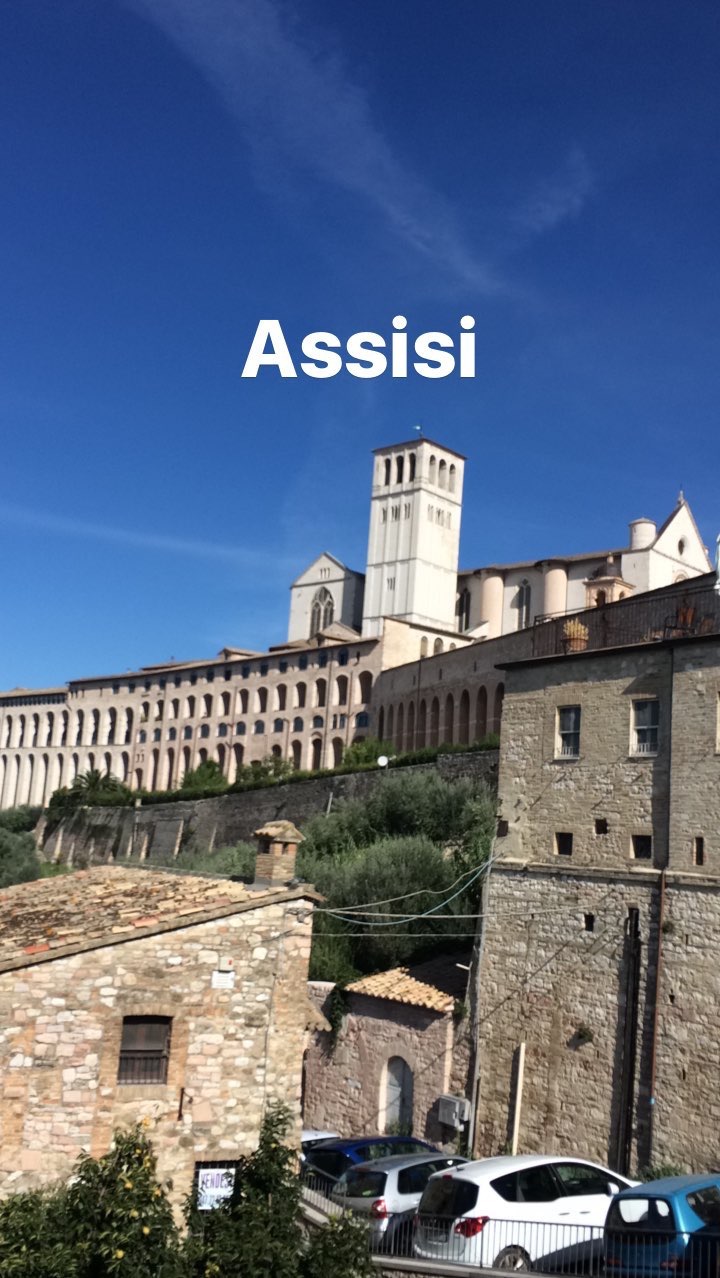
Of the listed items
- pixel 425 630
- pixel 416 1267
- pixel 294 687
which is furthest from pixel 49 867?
pixel 416 1267

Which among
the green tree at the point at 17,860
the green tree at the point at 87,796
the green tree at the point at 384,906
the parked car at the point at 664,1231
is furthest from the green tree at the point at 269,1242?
the green tree at the point at 87,796

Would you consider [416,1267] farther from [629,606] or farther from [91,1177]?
[629,606]

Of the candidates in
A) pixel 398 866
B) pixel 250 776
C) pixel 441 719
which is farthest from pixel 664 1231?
pixel 250 776

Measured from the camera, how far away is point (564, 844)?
23.8m

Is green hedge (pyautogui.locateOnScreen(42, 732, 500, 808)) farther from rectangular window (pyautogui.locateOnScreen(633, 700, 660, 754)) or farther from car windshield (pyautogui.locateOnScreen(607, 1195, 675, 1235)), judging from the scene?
car windshield (pyautogui.locateOnScreen(607, 1195, 675, 1235))

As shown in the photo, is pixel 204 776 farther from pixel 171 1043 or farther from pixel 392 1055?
pixel 171 1043

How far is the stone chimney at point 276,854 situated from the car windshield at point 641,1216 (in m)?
6.95

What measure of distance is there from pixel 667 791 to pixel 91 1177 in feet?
43.9

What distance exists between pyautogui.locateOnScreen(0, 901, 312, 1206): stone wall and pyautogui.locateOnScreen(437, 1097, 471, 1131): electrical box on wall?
308 inches

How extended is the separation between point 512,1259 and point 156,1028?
538 cm

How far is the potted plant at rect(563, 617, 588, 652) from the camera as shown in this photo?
24531mm

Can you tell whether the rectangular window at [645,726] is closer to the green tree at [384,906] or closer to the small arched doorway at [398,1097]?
the green tree at [384,906]

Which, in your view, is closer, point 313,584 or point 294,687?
point 294,687

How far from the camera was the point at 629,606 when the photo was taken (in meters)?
24.0
